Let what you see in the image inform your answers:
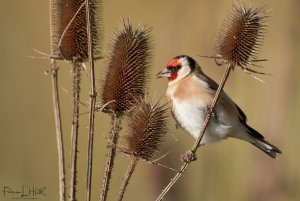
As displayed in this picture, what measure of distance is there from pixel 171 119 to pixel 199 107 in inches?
12.2

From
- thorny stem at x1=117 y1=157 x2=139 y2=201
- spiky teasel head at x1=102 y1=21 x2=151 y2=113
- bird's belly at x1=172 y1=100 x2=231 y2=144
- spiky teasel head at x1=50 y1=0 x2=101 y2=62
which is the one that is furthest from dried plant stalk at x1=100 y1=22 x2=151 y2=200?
bird's belly at x1=172 y1=100 x2=231 y2=144

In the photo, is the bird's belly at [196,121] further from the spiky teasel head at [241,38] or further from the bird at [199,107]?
the spiky teasel head at [241,38]

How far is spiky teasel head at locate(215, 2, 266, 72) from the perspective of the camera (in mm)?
3143

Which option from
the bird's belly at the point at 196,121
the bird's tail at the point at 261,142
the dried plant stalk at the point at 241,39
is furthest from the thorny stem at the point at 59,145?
the bird's tail at the point at 261,142

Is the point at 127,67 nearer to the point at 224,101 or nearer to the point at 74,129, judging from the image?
the point at 74,129

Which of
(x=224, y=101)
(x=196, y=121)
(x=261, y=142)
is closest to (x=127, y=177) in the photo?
(x=196, y=121)

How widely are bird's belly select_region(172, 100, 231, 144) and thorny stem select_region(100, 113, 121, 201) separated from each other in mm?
972

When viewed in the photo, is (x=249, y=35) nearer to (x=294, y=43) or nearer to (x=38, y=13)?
(x=294, y=43)

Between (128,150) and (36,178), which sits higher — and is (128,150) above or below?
above

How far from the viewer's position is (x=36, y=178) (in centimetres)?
570

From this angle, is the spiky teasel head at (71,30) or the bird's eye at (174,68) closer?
the spiky teasel head at (71,30)

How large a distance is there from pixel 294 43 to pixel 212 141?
0.79m

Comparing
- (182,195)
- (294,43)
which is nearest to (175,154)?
(182,195)

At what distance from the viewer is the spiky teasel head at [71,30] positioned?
10.5ft
